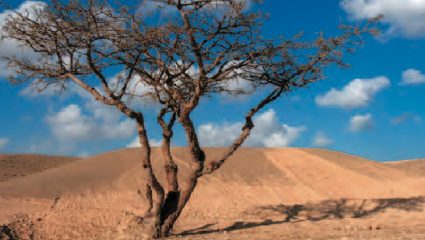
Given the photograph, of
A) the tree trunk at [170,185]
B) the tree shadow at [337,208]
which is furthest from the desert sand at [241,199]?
the tree trunk at [170,185]

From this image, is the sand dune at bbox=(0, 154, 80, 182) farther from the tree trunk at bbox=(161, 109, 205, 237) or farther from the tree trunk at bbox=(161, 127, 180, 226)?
the tree trunk at bbox=(161, 109, 205, 237)

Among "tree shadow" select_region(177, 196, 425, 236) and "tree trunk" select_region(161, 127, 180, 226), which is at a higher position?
"tree trunk" select_region(161, 127, 180, 226)

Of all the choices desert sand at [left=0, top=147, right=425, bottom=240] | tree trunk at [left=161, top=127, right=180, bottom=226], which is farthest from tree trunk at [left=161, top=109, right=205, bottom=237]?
desert sand at [left=0, top=147, right=425, bottom=240]

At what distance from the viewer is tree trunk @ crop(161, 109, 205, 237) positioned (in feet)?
26.4

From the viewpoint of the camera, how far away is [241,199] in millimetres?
15047

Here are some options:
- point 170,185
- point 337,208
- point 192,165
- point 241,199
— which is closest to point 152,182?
point 170,185

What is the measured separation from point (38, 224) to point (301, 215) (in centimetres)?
811

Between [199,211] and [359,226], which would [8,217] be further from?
[359,226]

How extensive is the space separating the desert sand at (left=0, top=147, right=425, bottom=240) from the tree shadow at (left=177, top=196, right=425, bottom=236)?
35mm

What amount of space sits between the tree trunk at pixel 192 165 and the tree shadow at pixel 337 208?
10.6 ft

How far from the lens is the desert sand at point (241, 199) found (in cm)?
950

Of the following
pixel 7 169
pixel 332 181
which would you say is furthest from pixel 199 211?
pixel 7 169

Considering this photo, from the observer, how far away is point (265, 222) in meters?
10.6

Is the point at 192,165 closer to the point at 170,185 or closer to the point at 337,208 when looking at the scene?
the point at 170,185
